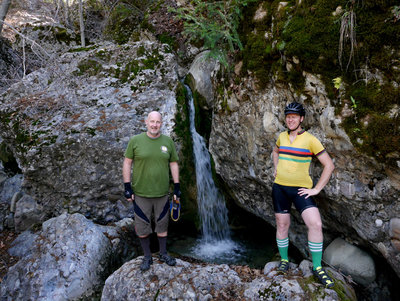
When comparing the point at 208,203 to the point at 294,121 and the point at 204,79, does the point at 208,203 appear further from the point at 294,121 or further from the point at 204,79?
the point at 294,121

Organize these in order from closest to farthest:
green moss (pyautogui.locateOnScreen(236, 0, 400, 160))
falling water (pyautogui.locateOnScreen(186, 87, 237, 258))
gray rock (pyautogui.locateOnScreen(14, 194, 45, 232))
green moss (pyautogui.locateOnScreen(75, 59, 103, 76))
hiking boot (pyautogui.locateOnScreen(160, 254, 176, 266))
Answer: green moss (pyautogui.locateOnScreen(236, 0, 400, 160)) → hiking boot (pyautogui.locateOnScreen(160, 254, 176, 266)) → gray rock (pyautogui.locateOnScreen(14, 194, 45, 232)) → falling water (pyautogui.locateOnScreen(186, 87, 237, 258)) → green moss (pyautogui.locateOnScreen(75, 59, 103, 76))

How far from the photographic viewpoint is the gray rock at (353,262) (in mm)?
4094

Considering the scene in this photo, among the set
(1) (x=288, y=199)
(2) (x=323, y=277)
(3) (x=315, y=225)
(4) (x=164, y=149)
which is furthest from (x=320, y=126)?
(4) (x=164, y=149)

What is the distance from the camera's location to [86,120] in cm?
661

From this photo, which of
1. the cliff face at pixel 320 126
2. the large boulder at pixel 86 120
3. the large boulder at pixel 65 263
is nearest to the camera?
the cliff face at pixel 320 126

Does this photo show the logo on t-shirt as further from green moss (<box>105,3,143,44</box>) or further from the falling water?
green moss (<box>105,3,143,44</box>)

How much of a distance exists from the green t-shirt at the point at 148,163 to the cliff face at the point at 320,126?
1.96 m

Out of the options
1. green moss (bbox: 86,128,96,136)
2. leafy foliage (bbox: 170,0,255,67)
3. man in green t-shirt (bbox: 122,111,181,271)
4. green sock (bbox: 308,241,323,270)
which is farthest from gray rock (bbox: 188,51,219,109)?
green sock (bbox: 308,241,323,270)

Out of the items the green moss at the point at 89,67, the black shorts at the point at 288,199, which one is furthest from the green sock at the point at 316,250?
the green moss at the point at 89,67

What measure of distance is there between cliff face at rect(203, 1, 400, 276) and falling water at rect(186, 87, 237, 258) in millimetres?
1261

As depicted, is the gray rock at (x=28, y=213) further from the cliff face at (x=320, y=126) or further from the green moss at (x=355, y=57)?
the green moss at (x=355, y=57)

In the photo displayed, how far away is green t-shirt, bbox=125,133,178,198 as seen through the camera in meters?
3.93

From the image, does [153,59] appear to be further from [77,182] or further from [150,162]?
[150,162]

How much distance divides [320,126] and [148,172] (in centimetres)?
276
